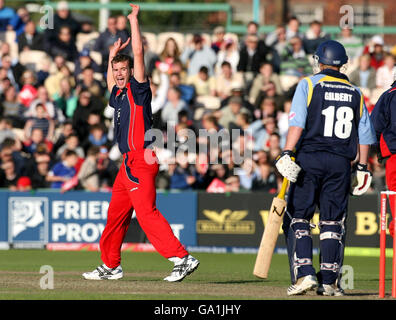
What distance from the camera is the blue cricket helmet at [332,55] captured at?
10.1 metres

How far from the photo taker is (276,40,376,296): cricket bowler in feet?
32.2

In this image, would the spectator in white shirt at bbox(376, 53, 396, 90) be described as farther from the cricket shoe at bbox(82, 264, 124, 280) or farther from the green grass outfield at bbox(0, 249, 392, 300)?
the cricket shoe at bbox(82, 264, 124, 280)

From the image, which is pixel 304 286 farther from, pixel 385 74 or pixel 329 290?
pixel 385 74

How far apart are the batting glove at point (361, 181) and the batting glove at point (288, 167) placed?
0.80 meters

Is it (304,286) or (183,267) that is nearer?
(304,286)

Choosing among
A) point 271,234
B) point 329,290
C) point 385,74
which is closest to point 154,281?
point 271,234

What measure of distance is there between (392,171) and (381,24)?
33.9 m

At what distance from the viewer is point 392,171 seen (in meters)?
11.3

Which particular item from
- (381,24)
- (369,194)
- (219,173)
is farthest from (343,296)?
(381,24)

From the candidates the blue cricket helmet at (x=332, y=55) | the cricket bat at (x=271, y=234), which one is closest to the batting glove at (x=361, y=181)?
the cricket bat at (x=271, y=234)

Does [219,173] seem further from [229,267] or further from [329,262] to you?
[329,262]

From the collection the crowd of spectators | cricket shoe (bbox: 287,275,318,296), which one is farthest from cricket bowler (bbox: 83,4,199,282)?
the crowd of spectators

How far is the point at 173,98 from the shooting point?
21266 millimetres

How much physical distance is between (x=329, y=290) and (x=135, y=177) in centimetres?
253
